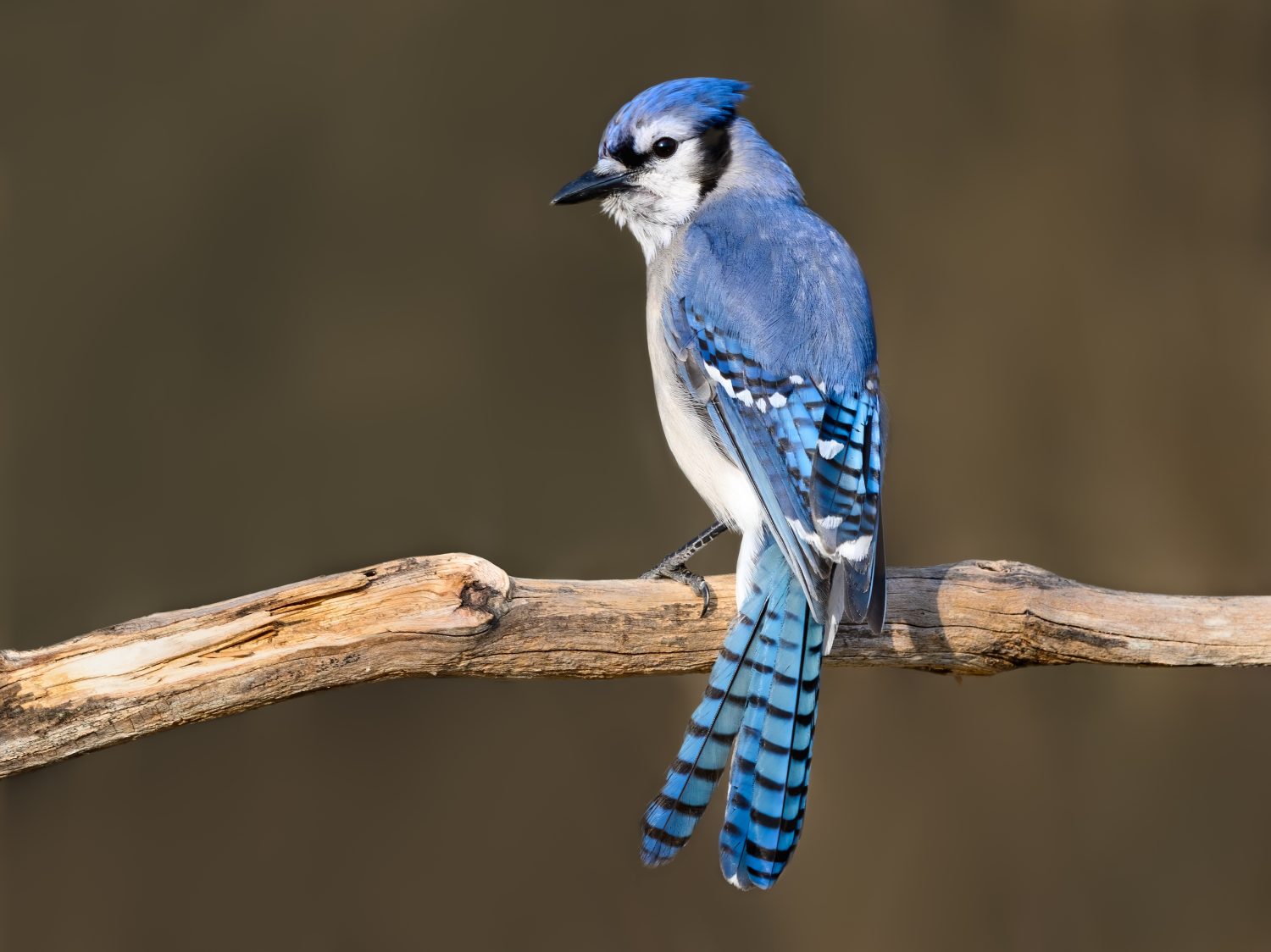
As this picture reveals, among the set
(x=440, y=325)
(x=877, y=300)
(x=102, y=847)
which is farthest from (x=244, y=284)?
(x=877, y=300)

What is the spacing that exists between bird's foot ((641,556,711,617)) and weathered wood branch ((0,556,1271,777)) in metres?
0.01

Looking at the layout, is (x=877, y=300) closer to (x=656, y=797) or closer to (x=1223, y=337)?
(x=1223, y=337)

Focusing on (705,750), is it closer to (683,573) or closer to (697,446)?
(683,573)

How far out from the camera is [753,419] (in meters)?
1.73

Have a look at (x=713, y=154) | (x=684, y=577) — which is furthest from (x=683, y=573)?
(x=713, y=154)

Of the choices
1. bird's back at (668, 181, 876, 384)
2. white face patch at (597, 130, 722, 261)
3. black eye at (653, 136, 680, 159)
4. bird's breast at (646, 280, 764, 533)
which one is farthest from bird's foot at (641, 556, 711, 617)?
black eye at (653, 136, 680, 159)

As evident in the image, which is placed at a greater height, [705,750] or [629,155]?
[629,155]

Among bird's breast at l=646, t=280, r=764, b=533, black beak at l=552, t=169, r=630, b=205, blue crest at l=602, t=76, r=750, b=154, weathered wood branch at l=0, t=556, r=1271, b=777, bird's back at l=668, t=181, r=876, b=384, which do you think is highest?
blue crest at l=602, t=76, r=750, b=154

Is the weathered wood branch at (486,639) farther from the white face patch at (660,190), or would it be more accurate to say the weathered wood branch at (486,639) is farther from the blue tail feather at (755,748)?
the white face patch at (660,190)

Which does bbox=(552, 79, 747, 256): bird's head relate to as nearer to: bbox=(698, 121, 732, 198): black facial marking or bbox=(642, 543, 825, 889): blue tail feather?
bbox=(698, 121, 732, 198): black facial marking

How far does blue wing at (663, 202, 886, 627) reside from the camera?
1.59 meters

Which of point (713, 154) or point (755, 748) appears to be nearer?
point (755, 748)

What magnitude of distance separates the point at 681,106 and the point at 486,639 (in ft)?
3.23

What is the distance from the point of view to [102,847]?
2.50m
